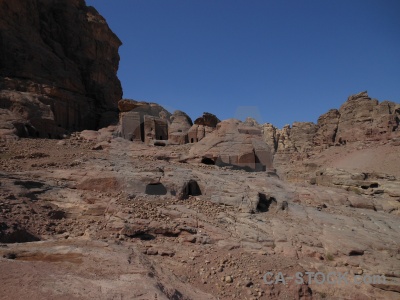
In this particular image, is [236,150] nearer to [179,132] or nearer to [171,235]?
[171,235]

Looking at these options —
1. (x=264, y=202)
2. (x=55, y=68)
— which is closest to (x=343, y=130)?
(x=55, y=68)

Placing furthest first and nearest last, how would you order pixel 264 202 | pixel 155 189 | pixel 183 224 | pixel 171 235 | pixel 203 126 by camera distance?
1. pixel 203 126
2. pixel 264 202
3. pixel 155 189
4. pixel 183 224
5. pixel 171 235

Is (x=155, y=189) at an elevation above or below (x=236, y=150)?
below

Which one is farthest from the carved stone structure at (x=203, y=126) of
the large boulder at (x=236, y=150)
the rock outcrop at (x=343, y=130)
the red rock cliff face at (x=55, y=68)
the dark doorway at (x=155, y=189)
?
the rock outcrop at (x=343, y=130)

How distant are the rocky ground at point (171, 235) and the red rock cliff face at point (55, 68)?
946 cm

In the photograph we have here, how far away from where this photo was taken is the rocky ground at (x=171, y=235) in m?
4.69

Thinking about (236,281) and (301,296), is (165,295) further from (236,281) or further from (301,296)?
(301,296)

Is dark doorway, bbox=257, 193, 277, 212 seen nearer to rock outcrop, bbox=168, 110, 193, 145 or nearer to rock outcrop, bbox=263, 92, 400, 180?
rock outcrop, bbox=168, 110, 193, 145

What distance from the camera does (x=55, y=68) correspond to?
29.1m

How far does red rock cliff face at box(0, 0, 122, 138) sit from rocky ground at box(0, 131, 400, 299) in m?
9.46

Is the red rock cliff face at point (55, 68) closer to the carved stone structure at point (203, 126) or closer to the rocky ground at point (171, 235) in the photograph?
Answer: the rocky ground at point (171, 235)

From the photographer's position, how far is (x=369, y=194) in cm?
1482

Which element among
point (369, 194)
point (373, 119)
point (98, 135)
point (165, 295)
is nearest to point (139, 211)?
point (165, 295)

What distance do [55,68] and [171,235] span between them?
27.1 meters
